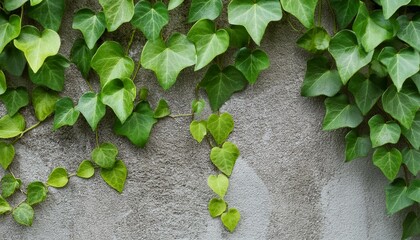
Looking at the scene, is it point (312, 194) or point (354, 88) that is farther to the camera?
point (312, 194)

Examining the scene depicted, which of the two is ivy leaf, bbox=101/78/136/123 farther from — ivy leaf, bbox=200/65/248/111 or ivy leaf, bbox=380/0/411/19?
ivy leaf, bbox=380/0/411/19

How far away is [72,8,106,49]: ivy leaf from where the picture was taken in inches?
62.6

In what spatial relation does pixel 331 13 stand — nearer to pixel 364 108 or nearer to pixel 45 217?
pixel 364 108

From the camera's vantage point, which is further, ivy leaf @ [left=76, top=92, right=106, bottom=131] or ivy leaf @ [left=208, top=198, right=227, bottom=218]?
ivy leaf @ [left=208, top=198, right=227, bottom=218]

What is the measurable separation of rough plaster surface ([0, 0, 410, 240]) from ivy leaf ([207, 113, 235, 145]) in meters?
0.03

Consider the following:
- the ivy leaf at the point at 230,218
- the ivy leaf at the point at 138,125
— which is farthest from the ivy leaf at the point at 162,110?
the ivy leaf at the point at 230,218

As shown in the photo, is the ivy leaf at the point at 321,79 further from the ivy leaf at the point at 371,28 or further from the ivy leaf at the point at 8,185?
the ivy leaf at the point at 8,185

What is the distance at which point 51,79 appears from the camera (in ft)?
5.36

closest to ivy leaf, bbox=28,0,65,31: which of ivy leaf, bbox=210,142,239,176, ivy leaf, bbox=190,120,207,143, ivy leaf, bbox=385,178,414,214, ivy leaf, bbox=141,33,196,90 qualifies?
ivy leaf, bbox=141,33,196,90

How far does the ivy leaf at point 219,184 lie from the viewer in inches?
66.3

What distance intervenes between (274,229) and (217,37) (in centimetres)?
60

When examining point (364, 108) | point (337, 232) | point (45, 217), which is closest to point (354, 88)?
point (364, 108)

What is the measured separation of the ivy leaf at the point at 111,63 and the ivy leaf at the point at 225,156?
33 cm

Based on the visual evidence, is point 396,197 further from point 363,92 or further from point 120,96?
point 120,96
